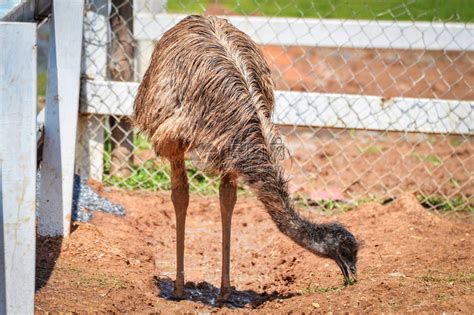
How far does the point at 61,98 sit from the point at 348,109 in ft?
8.40

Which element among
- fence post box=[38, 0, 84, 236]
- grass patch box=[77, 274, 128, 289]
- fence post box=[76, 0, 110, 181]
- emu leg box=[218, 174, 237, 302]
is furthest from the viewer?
fence post box=[76, 0, 110, 181]

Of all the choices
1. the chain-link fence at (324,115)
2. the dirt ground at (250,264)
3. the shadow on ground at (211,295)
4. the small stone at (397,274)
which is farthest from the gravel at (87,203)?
the small stone at (397,274)

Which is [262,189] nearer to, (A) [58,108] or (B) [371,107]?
(A) [58,108]

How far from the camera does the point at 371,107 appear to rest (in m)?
6.97

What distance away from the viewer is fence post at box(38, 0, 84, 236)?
550 centimetres

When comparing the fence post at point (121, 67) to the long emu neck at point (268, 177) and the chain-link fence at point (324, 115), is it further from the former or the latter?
the long emu neck at point (268, 177)

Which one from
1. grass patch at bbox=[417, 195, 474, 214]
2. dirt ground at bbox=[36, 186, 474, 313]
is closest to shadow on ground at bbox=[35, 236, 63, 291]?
dirt ground at bbox=[36, 186, 474, 313]

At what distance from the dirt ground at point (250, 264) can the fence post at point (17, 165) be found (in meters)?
0.38

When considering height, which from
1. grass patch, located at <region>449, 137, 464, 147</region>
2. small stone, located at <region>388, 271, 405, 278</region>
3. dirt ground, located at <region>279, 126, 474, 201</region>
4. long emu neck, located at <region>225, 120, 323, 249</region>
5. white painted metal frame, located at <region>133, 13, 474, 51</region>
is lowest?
small stone, located at <region>388, 271, 405, 278</region>

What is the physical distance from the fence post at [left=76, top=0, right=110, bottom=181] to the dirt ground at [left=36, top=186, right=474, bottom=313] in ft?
0.99

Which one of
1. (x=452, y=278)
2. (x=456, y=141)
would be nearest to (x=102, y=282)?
(x=452, y=278)

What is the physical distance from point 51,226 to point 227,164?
1556 mm

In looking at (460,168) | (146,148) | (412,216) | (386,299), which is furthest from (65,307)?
(460,168)

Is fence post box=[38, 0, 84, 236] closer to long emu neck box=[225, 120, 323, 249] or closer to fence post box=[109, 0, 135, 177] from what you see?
long emu neck box=[225, 120, 323, 249]
